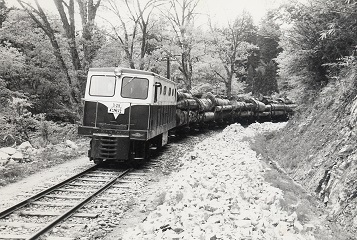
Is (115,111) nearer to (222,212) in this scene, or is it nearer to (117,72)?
(117,72)

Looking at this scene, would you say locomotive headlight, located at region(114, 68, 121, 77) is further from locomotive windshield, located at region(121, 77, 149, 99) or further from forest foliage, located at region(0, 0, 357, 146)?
forest foliage, located at region(0, 0, 357, 146)

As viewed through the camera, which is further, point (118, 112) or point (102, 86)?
point (102, 86)

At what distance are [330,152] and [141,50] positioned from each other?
20039 mm

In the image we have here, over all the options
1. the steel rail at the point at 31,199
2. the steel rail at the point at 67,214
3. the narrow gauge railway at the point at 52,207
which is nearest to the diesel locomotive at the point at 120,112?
the narrow gauge railway at the point at 52,207

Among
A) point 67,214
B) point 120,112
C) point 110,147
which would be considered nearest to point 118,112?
point 120,112

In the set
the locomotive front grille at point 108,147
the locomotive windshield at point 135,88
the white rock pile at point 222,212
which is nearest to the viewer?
the white rock pile at point 222,212

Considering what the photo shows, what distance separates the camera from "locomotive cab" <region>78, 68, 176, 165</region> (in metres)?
11.9

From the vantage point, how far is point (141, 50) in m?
27.2

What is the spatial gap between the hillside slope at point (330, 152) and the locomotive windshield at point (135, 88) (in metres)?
5.04

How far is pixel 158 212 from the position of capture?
6758mm

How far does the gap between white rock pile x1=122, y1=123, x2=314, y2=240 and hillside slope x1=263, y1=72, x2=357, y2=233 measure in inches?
41.3

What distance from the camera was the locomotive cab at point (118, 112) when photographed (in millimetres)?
11898

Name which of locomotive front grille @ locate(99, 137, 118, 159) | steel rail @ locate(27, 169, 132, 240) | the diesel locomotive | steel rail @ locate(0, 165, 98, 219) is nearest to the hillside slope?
the diesel locomotive

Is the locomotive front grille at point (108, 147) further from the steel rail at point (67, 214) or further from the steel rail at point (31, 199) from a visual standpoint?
the steel rail at point (67, 214)
